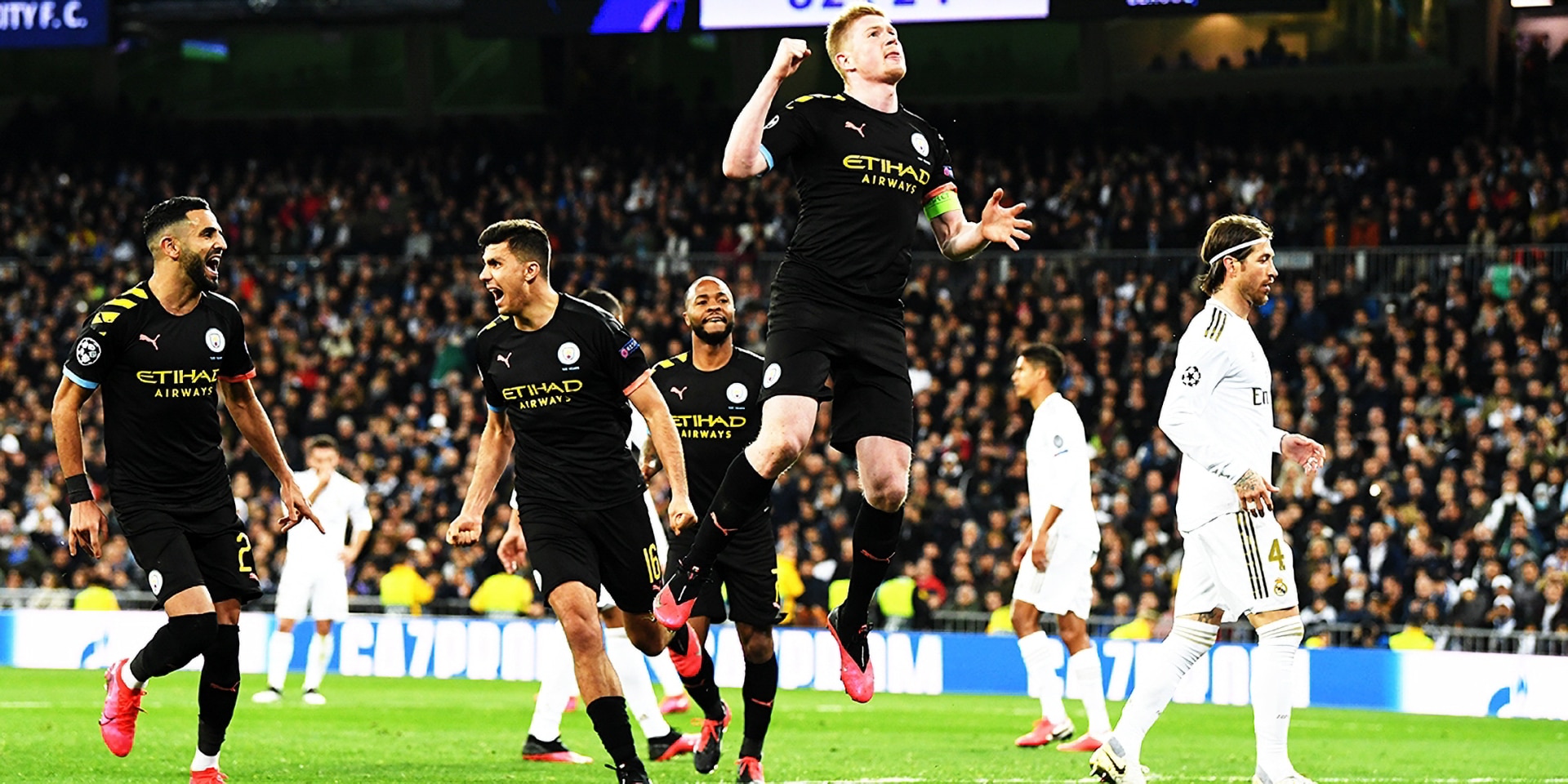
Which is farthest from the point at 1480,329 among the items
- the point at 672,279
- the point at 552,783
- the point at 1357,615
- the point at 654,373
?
the point at 552,783

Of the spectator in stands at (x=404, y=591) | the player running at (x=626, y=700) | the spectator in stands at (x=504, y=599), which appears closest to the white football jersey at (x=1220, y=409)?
the player running at (x=626, y=700)

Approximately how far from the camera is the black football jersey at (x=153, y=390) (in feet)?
28.5

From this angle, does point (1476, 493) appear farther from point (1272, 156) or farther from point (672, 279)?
point (672, 279)

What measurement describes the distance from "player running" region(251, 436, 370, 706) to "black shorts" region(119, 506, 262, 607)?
813 centimetres

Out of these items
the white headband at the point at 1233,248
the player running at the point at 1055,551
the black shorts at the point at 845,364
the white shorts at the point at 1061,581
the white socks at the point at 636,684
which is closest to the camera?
the black shorts at the point at 845,364

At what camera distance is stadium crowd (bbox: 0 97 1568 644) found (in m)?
20.6

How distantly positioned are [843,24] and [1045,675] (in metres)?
6.08

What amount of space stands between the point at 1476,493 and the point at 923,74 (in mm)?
14856

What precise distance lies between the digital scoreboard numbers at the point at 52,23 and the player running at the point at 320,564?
11.2 m

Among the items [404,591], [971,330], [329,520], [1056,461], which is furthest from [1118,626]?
[404,591]

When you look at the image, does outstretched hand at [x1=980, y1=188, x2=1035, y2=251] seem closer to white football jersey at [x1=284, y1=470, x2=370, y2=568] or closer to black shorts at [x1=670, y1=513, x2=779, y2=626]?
black shorts at [x1=670, y1=513, x2=779, y2=626]

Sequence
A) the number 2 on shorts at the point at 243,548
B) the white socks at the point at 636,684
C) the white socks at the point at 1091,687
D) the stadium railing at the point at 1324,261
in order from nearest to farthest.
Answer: the number 2 on shorts at the point at 243,548
the white socks at the point at 636,684
the white socks at the point at 1091,687
the stadium railing at the point at 1324,261

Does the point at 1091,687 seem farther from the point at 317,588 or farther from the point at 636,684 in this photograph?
the point at 317,588

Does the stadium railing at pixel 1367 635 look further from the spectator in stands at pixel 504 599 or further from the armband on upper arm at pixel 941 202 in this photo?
the armband on upper arm at pixel 941 202
